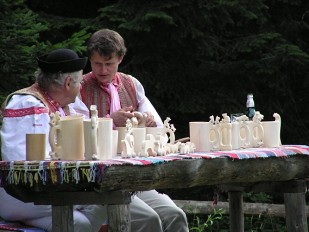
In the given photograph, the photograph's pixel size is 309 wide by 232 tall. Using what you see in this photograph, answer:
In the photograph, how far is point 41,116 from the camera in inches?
187

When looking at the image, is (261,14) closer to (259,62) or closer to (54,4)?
(259,62)

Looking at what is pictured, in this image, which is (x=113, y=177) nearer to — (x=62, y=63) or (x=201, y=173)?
(x=201, y=173)

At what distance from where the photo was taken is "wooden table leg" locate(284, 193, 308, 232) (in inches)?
225

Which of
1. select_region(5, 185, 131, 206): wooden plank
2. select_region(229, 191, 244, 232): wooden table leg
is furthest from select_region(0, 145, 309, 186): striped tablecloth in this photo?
select_region(229, 191, 244, 232): wooden table leg

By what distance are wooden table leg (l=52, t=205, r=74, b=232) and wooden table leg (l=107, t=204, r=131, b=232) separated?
213 mm

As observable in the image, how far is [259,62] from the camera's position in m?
11.0

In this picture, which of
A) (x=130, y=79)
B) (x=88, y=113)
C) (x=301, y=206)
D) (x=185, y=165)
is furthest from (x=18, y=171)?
(x=301, y=206)

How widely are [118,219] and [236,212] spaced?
2.12m

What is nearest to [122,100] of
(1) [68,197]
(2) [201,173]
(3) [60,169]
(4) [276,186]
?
(4) [276,186]

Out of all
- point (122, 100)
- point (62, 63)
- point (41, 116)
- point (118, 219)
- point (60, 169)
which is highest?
point (62, 63)

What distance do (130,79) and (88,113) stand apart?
0.47 m

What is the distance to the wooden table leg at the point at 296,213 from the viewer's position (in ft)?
18.8

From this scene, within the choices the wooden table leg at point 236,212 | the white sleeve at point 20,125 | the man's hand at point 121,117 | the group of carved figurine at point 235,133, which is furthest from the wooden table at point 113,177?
the wooden table leg at point 236,212

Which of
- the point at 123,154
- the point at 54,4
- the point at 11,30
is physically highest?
the point at 54,4
